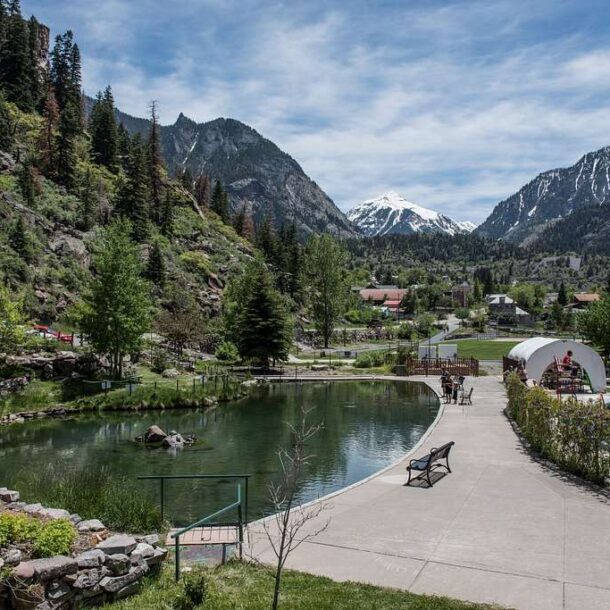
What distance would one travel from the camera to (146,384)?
36469mm

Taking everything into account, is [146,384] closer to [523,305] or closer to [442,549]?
[442,549]

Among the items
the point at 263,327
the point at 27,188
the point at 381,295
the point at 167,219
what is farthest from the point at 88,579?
the point at 381,295

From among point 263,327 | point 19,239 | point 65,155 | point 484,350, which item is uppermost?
point 65,155

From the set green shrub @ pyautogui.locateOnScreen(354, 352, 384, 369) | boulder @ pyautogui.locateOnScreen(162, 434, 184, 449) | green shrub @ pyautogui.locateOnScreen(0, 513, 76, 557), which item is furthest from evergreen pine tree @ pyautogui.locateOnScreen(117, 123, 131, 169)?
green shrub @ pyautogui.locateOnScreen(0, 513, 76, 557)

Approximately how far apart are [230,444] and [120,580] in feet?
51.5

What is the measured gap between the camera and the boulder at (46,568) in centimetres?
806

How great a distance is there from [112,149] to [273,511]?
8063 centimetres

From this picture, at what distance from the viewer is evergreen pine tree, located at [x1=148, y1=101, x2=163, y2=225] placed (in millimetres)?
80375

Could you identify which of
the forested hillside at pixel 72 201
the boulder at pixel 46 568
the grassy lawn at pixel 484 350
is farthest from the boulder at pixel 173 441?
the grassy lawn at pixel 484 350

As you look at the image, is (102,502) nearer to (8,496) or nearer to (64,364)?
(8,496)

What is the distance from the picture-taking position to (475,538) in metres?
11.3

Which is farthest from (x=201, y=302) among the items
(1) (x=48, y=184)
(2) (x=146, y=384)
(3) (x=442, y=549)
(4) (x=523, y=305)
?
(4) (x=523, y=305)

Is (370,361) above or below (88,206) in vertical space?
below

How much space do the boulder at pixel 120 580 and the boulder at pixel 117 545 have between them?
36cm
